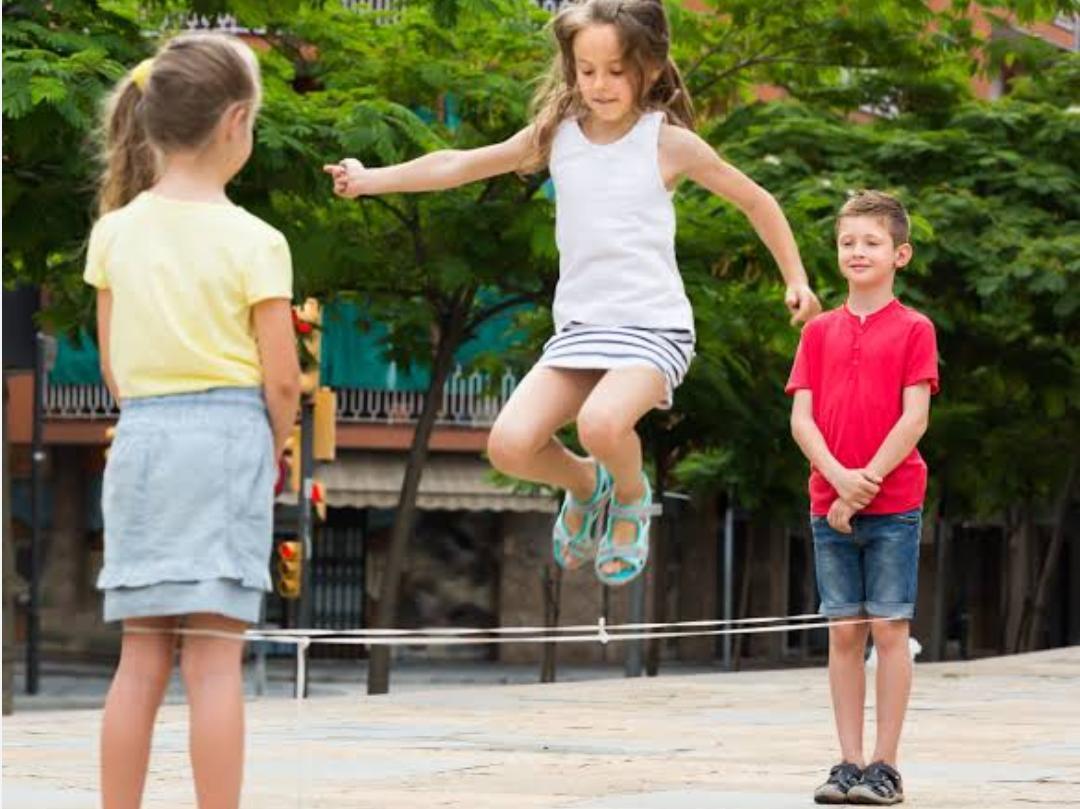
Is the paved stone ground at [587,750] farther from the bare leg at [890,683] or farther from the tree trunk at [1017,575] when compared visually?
the tree trunk at [1017,575]

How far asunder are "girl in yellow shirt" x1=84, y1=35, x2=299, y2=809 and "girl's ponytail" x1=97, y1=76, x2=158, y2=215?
0.25 feet

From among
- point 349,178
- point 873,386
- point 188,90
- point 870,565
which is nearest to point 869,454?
point 873,386

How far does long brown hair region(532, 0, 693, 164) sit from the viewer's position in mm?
6902

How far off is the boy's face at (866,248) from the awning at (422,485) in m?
31.0

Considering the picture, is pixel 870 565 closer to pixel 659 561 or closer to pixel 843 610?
pixel 843 610

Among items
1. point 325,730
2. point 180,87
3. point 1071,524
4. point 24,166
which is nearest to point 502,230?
point 24,166

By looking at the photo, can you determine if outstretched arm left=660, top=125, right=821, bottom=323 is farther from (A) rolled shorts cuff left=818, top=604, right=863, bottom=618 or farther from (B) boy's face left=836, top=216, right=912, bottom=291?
(A) rolled shorts cuff left=818, top=604, right=863, bottom=618

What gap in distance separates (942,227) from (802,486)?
3.42 m

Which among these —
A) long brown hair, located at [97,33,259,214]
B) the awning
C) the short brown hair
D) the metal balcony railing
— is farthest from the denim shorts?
the metal balcony railing

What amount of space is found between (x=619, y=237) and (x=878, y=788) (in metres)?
1.77

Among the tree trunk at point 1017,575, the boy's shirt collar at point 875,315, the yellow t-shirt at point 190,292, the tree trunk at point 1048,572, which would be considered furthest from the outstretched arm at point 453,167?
the tree trunk at point 1017,575

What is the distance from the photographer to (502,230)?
2008cm

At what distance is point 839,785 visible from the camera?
7.63 meters

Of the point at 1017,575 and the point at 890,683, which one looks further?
the point at 1017,575
